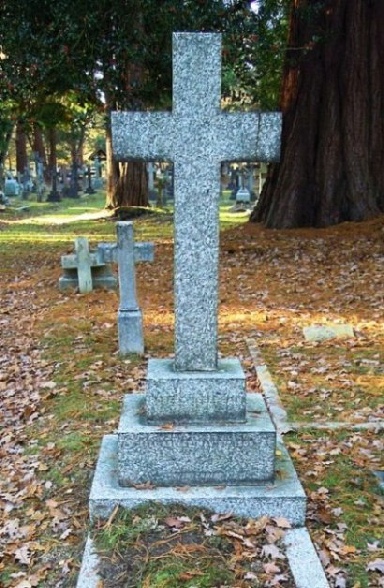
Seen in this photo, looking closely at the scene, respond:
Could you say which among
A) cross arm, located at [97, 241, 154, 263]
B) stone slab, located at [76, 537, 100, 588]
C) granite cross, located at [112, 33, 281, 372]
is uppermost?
granite cross, located at [112, 33, 281, 372]

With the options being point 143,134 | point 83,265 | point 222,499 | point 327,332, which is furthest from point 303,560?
point 83,265

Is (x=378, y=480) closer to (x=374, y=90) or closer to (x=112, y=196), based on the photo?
(x=374, y=90)

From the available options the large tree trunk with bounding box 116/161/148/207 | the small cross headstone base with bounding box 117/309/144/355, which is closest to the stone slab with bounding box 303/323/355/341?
the small cross headstone base with bounding box 117/309/144/355

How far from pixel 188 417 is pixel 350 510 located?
1.15m

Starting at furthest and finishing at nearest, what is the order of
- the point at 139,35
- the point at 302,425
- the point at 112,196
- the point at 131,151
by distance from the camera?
the point at 112,196 → the point at 139,35 → the point at 302,425 → the point at 131,151

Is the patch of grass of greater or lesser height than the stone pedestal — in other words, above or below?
below

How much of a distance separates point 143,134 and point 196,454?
1.88m

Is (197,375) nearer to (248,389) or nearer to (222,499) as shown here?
(222,499)

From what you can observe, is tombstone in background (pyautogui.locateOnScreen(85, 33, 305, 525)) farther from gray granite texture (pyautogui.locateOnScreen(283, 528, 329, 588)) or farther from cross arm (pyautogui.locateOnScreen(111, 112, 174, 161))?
gray granite texture (pyautogui.locateOnScreen(283, 528, 329, 588))

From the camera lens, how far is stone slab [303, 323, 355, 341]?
7.57 meters

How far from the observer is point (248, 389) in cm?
612

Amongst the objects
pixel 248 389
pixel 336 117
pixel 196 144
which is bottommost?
pixel 248 389

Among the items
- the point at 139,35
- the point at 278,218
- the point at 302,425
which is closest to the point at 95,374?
the point at 302,425

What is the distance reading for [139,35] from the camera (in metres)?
10.5
